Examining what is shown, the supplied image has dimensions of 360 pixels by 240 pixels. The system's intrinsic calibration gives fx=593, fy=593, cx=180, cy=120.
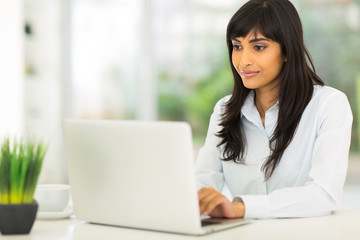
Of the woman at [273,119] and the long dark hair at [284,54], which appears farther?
the long dark hair at [284,54]

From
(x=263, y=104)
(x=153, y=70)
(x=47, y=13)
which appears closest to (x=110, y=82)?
(x=153, y=70)

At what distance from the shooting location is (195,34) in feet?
20.6

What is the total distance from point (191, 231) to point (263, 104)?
834 mm

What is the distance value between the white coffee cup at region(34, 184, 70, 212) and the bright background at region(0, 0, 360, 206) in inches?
176

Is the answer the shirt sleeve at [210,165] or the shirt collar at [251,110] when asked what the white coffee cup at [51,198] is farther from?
the shirt collar at [251,110]

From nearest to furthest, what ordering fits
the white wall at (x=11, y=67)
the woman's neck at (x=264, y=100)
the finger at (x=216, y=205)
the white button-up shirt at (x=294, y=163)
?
the finger at (x=216, y=205)
the white button-up shirt at (x=294, y=163)
the woman's neck at (x=264, y=100)
the white wall at (x=11, y=67)

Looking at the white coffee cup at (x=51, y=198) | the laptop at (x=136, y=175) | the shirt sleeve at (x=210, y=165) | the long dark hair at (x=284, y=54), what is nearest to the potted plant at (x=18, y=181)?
the laptop at (x=136, y=175)

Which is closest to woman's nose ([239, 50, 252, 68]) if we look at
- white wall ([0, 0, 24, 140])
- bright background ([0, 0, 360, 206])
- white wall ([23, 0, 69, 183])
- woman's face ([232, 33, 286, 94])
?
woman's face ([232, 33, 286, 94])

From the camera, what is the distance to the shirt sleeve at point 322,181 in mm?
1541

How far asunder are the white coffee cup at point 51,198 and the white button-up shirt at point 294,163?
0.46m

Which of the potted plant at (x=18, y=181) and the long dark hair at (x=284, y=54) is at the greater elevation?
the long dark hair at (x=284, y=54)

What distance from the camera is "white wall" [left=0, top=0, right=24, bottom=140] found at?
537cm

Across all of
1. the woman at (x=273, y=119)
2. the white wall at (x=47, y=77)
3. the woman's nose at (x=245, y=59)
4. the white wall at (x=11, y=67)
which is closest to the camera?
the woman at (x=273, y=119)

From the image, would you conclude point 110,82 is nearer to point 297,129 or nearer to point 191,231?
point 297,129
